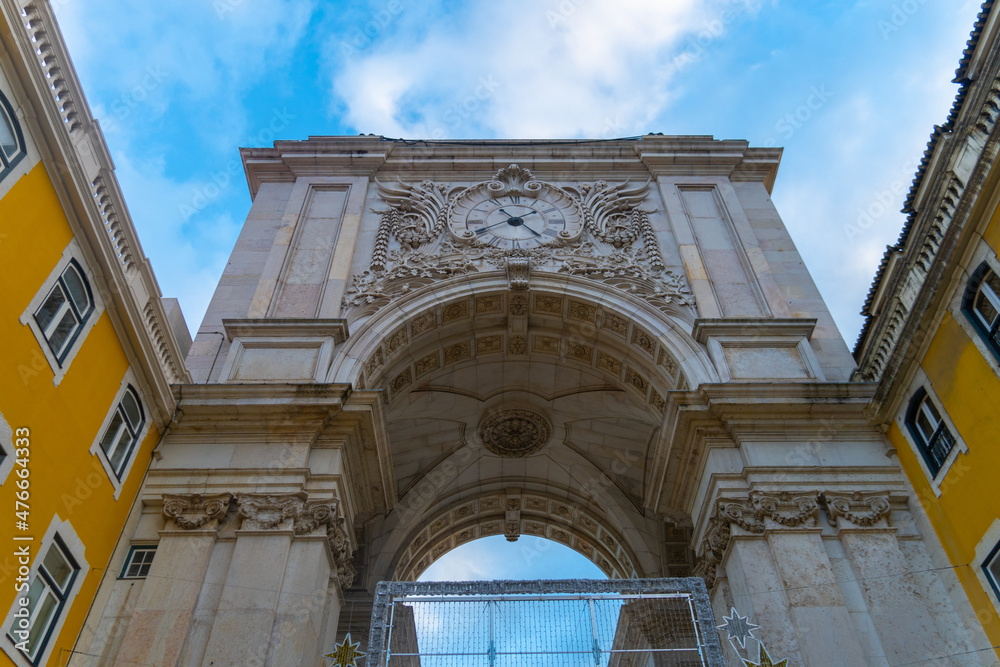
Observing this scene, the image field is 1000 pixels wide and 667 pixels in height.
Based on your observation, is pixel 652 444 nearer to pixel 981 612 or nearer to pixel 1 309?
pixel 981 612

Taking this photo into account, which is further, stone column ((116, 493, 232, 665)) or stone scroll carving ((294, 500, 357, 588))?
stone scroll carving ((294, 500, 357, 588))

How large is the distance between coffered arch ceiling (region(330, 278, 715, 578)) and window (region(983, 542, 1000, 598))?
6029 mm

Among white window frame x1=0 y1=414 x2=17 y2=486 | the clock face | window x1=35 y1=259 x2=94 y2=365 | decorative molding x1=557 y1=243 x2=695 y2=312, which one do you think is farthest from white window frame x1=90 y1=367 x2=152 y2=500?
decorative molding x1=557 y1=243 x2=695 y2=312

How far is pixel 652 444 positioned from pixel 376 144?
12.1m

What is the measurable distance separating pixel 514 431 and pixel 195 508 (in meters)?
11.6

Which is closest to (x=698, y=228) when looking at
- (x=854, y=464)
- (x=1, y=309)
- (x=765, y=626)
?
(x=854, y=464)

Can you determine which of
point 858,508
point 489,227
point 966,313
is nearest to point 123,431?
point 489,227

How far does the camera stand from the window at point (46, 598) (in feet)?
33.3

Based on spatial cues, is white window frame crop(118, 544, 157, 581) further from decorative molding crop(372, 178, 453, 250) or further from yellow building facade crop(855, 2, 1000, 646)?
yellow building facade crop(855, 2, 1000, 646)

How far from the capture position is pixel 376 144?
2277 cm

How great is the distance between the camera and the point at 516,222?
20.8m

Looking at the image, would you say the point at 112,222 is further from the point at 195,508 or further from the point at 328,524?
the point at 328,524

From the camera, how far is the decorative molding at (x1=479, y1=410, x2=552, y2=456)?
76.2 feet

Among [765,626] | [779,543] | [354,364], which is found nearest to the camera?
[765,626]
